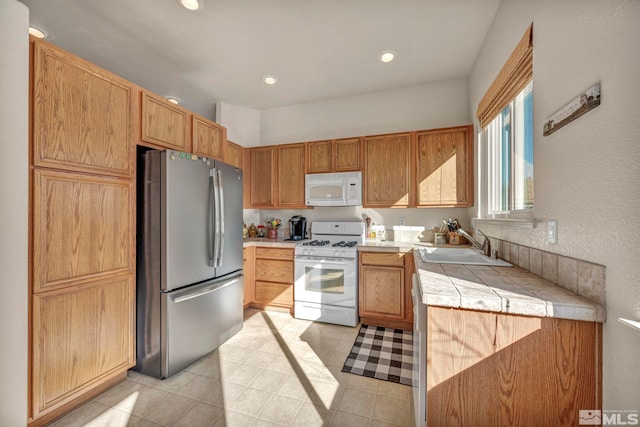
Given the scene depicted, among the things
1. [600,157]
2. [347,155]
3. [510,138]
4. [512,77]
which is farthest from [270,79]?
[600,157]

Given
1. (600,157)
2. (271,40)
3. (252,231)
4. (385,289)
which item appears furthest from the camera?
(252,231)

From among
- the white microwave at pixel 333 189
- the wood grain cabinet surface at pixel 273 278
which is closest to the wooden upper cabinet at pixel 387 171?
the white microwave at pixel 333 189

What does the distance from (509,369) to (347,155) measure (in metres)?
2.56

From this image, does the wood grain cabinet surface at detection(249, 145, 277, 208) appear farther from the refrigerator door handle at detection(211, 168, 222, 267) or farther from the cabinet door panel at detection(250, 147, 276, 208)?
the refrigerator door handle at detection(211, 168, 222, 267)

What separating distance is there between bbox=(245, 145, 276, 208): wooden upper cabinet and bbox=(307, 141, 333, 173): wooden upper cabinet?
0.53 m

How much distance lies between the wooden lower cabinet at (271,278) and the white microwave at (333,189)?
74cm

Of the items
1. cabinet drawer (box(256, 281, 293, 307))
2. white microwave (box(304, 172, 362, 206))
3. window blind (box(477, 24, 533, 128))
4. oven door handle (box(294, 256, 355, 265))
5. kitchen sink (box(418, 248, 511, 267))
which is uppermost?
window blind (box(477, 24, 533, 128))

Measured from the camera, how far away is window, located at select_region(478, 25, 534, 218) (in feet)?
5.21

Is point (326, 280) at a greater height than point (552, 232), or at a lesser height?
lesser

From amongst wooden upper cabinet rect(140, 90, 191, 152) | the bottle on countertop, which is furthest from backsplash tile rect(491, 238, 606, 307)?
the bottle on countertop

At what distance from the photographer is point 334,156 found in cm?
317

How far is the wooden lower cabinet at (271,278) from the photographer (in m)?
3.03

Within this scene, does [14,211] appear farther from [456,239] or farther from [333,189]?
[456,239]

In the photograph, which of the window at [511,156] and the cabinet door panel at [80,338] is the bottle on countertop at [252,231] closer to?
the cabinet door panel at [80,338]
